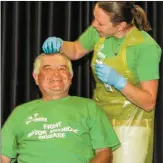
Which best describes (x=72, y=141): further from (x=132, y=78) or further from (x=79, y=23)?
(x=79, y=23)

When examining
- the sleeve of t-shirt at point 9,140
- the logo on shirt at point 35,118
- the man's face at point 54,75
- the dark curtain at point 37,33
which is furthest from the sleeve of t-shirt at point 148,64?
the dark curtain at point 37,33

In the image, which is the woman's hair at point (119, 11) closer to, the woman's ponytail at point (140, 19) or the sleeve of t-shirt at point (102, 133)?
the woman's ponytail at point (140, 19)

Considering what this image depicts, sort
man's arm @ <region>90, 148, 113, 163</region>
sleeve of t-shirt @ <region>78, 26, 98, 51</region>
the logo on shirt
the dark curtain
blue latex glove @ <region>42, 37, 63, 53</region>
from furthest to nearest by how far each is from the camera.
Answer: the dark curtain < sleeve of t-shirt @ <region>78, 26, 98, 51</region> < blue latex glove @ <region>42, 37, 63, 53</region> < the logo on shirt < man's arm @ <region>90, 148, 113, 163</region>

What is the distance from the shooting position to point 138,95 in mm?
1956

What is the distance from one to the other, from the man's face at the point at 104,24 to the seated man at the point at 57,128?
0.79 ft

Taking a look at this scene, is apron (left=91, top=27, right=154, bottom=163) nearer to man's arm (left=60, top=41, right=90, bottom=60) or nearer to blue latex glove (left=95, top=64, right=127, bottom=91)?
blue latex glove (left=95, top=64, right=127, bottom=91)

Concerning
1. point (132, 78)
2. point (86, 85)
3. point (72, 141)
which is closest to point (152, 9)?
point (86, 85)

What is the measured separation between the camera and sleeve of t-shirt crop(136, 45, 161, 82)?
198 centimetres

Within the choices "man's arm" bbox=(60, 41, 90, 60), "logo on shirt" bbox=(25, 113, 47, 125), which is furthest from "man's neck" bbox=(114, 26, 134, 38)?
"logo on shirt" bbox=(25, 113, 47, 125)

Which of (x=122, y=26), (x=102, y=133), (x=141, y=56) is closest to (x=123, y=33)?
(x=122, y=26)

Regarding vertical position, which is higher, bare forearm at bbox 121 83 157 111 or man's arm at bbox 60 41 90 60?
→ man's arm at bbox 60 41 90 60

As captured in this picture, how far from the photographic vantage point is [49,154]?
194 cm

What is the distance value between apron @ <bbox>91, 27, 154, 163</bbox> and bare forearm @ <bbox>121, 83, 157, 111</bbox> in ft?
0.38

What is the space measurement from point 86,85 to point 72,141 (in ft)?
2.94
